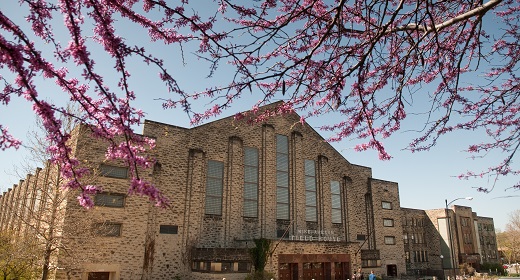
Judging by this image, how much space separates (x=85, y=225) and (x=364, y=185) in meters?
27.8

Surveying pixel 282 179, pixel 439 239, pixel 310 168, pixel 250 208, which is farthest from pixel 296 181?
pixel 439 239

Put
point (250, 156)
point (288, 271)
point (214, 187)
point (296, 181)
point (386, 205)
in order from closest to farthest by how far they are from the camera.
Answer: point (288, 271), point (214, 187), point (250, 156), point (296, 181), point (386, 205)

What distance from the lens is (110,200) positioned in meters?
23.5

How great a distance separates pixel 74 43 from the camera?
163 inches

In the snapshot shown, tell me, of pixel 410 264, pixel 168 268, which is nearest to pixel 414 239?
pixel 410 264

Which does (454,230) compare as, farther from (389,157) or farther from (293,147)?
(389,157)

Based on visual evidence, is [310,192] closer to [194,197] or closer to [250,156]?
[250,156]

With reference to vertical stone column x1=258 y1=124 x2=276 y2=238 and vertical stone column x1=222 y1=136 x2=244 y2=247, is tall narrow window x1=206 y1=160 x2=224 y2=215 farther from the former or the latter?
vertical stone column x1=258 y1=124 x2=276 y2=238

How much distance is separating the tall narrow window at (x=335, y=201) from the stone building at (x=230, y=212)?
96 mm

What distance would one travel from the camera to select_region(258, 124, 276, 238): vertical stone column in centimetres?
3031

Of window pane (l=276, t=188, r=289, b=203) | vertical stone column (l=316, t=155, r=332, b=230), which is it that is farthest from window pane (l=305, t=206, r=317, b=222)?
window pane (l=276, t=188, r=289, b=203)

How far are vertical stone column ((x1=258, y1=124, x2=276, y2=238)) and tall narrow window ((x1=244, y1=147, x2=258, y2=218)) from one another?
42cm

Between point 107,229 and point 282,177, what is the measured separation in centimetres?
1533

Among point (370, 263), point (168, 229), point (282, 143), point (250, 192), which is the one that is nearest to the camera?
point (168, 229)
